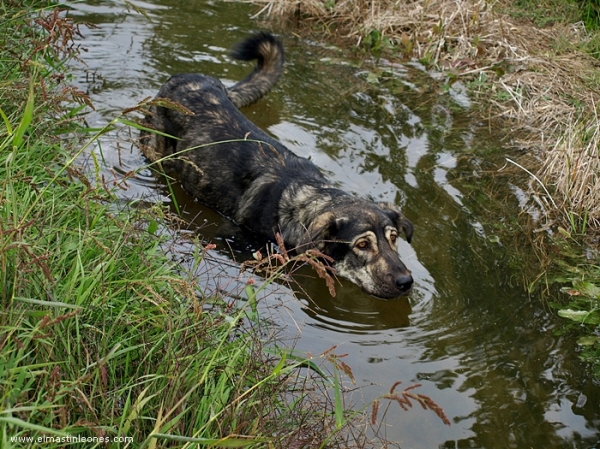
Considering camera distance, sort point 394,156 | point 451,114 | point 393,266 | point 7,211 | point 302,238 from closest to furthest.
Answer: point 7,211
point 393,266
point 302,238
point 394,156
point 451,114

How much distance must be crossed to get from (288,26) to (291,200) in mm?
6287

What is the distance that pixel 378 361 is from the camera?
4852mm

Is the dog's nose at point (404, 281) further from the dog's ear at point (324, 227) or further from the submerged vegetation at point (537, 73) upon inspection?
the submerged vegetation at point (537, 73)

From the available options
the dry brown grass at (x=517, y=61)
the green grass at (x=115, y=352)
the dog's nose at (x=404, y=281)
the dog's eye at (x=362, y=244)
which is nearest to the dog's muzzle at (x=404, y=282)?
the dog's nose at (x=404, y=281)

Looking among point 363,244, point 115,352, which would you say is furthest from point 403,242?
point 115,352

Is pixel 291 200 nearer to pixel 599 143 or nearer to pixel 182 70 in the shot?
pixel 599 143

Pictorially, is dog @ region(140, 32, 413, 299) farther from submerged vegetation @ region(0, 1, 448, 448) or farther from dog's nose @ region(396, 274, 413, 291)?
submerged vegetation @ region(0, 1, 448, 448)

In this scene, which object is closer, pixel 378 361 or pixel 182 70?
pixel 378 361

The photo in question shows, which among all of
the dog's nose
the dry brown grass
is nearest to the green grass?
the dog's nose

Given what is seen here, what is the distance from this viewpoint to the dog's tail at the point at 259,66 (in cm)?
822

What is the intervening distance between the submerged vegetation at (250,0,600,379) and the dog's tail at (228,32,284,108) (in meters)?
2.78

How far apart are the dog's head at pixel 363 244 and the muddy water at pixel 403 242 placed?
0.68ft

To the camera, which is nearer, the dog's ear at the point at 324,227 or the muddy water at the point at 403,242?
the muddy water at the point at 403,242

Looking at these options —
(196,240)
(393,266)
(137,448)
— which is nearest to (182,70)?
(393,266)
